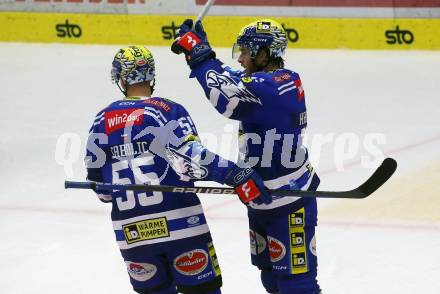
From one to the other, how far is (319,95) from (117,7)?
11.4 ft

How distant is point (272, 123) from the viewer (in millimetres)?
4500

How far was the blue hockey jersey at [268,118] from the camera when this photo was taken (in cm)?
439

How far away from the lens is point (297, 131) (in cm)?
461

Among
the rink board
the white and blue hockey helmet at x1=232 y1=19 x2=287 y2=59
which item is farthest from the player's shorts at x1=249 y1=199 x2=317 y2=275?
the rink board

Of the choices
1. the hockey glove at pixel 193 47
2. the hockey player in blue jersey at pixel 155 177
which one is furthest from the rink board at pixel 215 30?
the hockey player in blue jersey at pixel 155 177

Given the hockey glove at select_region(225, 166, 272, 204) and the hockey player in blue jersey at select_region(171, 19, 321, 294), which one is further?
the hockey player in blue jersey at select_region(171, 19, 321, 294)

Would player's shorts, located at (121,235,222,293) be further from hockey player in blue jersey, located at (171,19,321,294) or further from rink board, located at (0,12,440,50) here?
rink board, located at (0,12,440,50)

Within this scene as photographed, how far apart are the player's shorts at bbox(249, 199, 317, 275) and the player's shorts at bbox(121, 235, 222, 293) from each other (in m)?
0.35

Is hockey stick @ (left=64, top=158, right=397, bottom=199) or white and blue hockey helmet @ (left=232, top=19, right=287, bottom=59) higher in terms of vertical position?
white and blue hockey helmet @ (left=232, top=19, right=287, bottom=59)

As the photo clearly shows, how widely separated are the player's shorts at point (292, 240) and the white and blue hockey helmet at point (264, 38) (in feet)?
2.40

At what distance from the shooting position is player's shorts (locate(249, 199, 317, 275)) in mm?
4602

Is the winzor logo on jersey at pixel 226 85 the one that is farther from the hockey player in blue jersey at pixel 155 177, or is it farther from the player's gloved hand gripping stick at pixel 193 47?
the hockey player in blue jersey at pixel 155 177

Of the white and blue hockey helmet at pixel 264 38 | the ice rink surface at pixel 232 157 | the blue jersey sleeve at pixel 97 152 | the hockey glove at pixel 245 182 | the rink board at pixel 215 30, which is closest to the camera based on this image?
the hockey glove at pixel 245 182

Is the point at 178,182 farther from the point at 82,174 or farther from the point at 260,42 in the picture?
the point at 82,174
